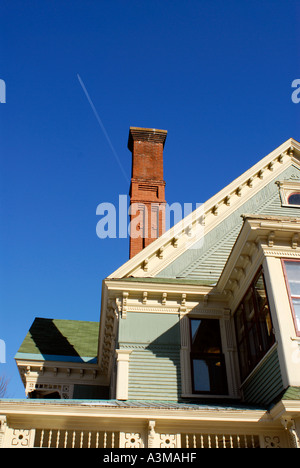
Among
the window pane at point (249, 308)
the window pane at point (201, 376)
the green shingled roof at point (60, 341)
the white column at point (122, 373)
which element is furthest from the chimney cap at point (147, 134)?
the window pane at point (201, 376)

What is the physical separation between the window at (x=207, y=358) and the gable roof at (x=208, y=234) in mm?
1331

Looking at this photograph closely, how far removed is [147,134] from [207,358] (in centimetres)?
1057

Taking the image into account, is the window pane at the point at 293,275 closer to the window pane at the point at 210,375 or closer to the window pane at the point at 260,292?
the window pane at the point at 260,292

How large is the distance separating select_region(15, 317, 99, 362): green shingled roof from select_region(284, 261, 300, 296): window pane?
857cm

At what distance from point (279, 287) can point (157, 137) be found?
37.1 feet

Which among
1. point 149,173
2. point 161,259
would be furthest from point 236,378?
point 149,173

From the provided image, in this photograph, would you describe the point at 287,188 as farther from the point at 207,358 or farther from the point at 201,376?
the point at 201,376

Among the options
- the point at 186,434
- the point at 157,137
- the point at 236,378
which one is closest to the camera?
the point at 186,434

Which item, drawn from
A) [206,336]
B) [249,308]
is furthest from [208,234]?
[249,308]

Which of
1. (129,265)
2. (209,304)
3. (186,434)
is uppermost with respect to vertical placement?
(129,265)

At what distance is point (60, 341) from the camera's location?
17.5 metres

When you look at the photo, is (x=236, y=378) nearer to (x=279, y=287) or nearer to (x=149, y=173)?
(x=279, y=287)

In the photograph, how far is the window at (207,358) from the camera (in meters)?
11.4

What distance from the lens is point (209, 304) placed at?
40.6 feet
